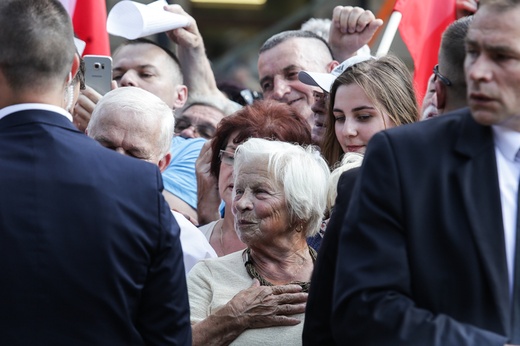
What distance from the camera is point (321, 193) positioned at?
4.56m

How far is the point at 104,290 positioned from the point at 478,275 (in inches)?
43.8

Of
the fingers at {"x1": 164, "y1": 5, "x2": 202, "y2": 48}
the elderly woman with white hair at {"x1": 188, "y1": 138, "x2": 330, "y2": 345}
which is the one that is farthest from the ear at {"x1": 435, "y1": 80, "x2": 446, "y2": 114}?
the fingers at {"x1": 164, "y1": 5, "x2": 202, "y2": 48}

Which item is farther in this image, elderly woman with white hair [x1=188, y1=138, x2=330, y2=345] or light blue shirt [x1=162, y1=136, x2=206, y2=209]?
light blue shirt [x1=162, y1=136, x2=206, y2=209]

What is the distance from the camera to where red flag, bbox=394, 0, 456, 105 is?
643cm

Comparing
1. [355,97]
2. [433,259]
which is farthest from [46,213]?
[355,97]

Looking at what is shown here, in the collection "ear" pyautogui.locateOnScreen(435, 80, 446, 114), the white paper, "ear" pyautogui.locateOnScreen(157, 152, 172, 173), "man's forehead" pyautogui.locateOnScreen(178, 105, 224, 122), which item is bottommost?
"man's forehead" pyautogui.locateOnScreen(178, 105, 224, 122)

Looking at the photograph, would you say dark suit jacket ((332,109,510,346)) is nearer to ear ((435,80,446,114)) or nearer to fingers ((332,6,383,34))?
ear ((435,80,446,114))

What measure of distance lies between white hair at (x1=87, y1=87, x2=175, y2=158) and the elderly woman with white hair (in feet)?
1.09

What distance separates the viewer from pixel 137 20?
6.24 m

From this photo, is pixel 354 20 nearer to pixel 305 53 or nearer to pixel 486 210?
pixel 305 53

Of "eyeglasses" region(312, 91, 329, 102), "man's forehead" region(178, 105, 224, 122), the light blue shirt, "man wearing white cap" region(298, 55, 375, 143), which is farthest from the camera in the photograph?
"man's forehead" region(178, 105, 224, 122)

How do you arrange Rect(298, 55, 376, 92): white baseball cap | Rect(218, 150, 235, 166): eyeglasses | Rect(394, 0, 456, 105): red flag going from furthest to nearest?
Rect(394, 0, 456, 105): red flag < Rect(298, 55, 376, 92): white baseball cap < Rect(218, 150, 235, 166): eyeglasses

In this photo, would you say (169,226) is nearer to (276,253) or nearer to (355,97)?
(276,253)

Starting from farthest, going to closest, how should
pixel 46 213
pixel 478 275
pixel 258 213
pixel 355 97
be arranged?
pixel 355 97, pixel 258 213, pixel 46 213, pixel 478 275
